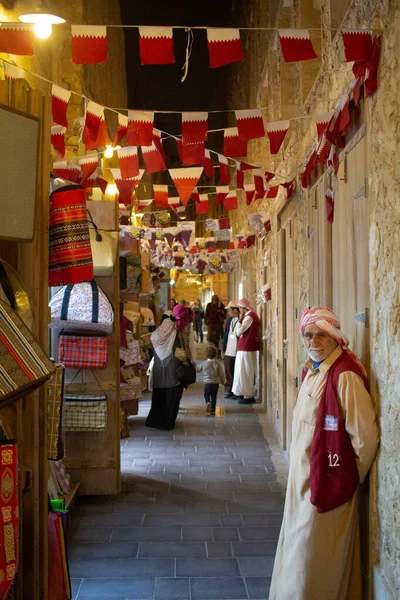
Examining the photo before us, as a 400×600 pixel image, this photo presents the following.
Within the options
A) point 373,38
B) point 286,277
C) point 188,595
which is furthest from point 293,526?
point 286,277

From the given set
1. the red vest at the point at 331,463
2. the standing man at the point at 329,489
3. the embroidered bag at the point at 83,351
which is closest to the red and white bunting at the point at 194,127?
the embroidered bag at the point at 83,351

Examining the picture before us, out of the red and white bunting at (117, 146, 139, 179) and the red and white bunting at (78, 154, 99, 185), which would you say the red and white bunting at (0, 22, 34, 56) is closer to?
the red and white bunting at (117, 146, 139, 179)

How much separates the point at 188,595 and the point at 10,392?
2679 mm

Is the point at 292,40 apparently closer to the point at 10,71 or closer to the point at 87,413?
the point at 10,71

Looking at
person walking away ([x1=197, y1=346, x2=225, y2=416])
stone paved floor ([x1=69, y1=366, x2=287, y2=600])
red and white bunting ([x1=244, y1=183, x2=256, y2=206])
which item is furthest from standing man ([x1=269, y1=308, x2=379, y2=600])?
person walking away ([x1=197, y1=346, x2=225, y2=416])

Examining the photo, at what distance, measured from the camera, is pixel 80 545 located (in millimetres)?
4988

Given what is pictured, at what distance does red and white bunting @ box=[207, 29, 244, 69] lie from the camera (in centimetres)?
400

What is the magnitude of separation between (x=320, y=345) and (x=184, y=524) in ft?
8.34

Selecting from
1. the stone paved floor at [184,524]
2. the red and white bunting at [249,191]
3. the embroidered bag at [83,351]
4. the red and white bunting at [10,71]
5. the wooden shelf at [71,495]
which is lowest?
the stone paved floor at [184,524]

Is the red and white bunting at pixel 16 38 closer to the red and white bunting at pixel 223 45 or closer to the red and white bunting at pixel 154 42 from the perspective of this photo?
the red and white bunting at pixel 154 42

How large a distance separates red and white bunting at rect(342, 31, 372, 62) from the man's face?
1.57 meters

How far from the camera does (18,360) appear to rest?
2227 millimetres

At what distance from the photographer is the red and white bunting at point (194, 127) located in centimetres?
530

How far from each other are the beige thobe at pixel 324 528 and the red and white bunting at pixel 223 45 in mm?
2127
